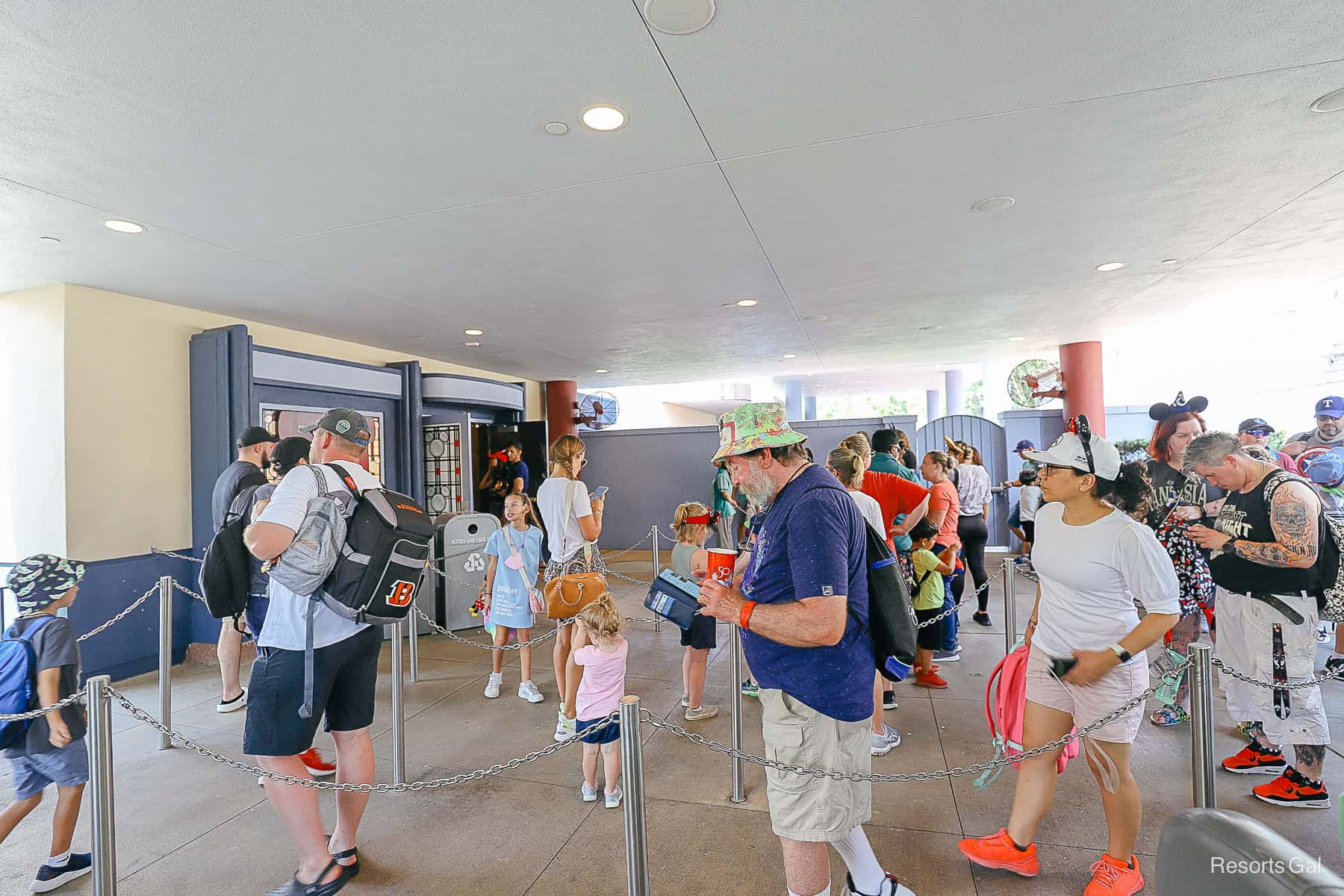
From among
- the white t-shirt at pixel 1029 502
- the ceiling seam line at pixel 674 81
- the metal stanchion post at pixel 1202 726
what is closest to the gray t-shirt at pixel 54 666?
the ceiling seam line at pixel 674 81

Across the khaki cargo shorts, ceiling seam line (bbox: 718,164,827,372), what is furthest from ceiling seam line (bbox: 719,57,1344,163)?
the khaki cargo shorts

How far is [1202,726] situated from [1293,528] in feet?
4.22

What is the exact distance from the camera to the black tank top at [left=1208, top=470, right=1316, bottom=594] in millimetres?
3076

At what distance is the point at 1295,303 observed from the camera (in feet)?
26.5

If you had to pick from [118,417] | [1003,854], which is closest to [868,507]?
[1003,854]

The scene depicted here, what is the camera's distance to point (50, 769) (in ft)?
9.16

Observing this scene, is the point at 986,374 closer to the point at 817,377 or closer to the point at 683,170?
the point at 817,377

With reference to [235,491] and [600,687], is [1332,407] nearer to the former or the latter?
[600,687]

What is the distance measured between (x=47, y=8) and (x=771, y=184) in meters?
3.34

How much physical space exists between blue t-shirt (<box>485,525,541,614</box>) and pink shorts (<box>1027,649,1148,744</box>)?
3.53m

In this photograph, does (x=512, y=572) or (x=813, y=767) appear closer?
(x=813, y=767)

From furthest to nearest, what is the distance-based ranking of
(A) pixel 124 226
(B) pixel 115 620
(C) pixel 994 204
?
1. (C) pixel 994 204
2. (A) pixel 124 226
3. (B) pixel 115 620

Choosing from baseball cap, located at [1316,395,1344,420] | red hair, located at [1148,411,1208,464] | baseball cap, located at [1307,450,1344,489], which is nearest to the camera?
red hair, located at [1148,411,1208,464]

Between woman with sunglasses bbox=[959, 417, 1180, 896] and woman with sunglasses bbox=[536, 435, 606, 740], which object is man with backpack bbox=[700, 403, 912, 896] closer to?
woman with sunglasses bbox=[959, 417, 1180, 896]
